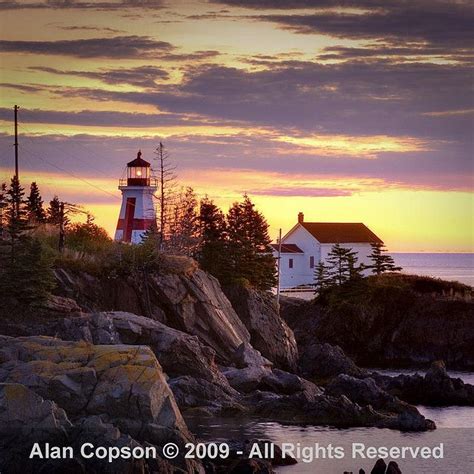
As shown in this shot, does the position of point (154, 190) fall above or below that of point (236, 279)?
above

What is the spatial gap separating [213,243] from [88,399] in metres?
29.0

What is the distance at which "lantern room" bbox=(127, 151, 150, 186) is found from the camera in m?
70.1

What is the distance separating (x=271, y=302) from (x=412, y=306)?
1337cm

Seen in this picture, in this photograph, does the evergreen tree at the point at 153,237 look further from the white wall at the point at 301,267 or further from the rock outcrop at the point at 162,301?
the white wall at the point at 301,267

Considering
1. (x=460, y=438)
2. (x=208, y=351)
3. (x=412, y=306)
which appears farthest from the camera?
(x=412, y=306)

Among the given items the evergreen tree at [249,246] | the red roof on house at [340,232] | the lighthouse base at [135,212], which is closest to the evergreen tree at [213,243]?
the evergreen tree at [249,246]

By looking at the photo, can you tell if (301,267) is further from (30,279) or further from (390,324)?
(30,279)

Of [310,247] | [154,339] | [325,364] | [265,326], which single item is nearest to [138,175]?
[265,326]

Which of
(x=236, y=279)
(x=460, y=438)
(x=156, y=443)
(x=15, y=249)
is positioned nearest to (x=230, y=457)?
(x=156, y=443)

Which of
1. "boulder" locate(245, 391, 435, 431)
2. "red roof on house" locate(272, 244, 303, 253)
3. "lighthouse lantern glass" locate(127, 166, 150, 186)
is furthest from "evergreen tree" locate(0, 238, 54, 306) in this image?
"red roof on house" locate(272, 244, 303, 253)

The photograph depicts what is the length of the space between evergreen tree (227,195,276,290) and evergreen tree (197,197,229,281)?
14.8 inches

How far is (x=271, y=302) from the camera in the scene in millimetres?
58688

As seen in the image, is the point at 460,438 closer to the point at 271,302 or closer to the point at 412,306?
the point at 271,302

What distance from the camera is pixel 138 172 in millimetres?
70562
